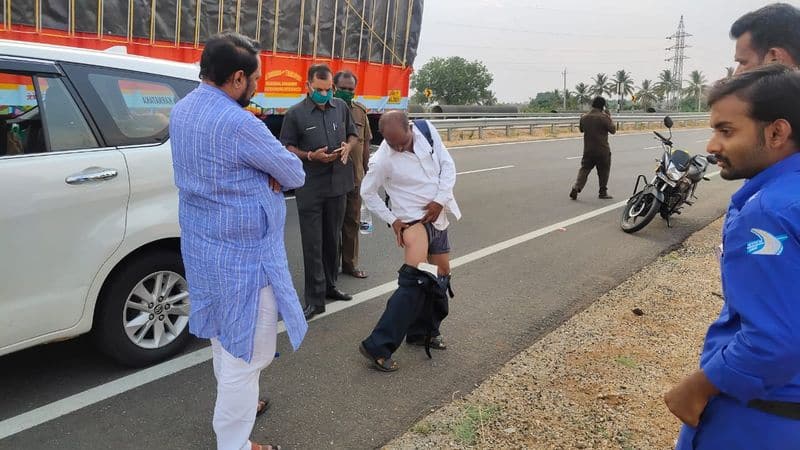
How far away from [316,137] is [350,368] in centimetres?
174

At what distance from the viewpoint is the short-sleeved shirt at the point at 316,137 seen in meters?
4.20

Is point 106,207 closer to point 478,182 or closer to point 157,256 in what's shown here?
point 157,256

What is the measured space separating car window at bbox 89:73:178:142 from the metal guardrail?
13.3 meters

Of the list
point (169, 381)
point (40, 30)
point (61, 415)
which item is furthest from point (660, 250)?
point (40, 30)

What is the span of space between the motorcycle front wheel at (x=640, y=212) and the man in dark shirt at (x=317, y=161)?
440 cm

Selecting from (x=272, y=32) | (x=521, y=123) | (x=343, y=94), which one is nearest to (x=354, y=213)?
(x=343, y=94)

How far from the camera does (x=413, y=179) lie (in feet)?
11.7

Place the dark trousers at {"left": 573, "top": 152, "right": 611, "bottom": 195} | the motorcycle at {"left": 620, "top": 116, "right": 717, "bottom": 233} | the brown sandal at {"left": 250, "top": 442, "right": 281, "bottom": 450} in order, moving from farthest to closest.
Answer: the dark trousers at {"left": 573, "top": 152, "right": 611, "bottom": 195} → the motorcycle at {"left": 620, "top": 116, "right": 717, "bottom": 233} → the brown sandal at {"left": 250, "top": 442, "right": 281, "bottom": 450}

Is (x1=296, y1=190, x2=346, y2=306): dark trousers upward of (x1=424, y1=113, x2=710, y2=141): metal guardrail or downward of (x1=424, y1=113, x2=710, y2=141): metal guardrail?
downward

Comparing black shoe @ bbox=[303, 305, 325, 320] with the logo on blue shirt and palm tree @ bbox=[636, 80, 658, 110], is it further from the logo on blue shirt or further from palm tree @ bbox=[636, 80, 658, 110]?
palm tree @ bbox=[636, 80, 658, 110]

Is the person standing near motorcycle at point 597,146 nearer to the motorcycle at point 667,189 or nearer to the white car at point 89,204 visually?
the motorcycle at point 667,189

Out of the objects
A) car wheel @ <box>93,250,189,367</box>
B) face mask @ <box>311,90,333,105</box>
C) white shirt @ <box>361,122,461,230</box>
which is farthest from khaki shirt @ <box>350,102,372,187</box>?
car wheel @ <box>93,250,189,367</box>

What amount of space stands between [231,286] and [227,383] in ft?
1.45

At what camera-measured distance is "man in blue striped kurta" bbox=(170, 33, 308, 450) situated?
2.13 meters
